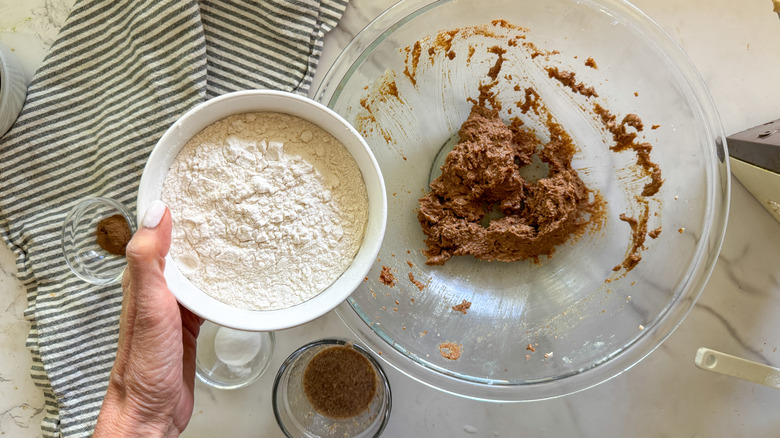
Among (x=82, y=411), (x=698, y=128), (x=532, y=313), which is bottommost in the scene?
(x=82, y=411)

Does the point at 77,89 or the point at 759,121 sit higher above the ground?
the point at 759,121

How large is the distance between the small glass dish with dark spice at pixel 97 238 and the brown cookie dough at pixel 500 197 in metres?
0.77

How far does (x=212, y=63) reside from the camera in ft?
4.69

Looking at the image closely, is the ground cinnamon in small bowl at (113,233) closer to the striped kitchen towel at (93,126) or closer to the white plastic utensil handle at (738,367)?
the striped kitchen towel at (93,126)

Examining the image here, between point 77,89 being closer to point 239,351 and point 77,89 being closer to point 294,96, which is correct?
point 294,96

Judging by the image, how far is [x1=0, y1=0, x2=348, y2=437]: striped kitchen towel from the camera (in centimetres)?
140

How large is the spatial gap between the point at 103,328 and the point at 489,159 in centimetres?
108

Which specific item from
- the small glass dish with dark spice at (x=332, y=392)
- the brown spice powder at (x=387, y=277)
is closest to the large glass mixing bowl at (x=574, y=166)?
the brown spice powder at (x=387, y=277)

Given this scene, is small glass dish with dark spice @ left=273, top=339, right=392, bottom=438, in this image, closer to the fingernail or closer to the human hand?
the human hand

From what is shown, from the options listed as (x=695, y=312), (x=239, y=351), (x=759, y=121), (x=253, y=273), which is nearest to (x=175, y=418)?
(x=239, y=351)

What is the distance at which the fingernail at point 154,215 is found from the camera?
1040 mm

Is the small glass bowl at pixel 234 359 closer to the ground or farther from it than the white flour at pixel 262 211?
closer to the ground

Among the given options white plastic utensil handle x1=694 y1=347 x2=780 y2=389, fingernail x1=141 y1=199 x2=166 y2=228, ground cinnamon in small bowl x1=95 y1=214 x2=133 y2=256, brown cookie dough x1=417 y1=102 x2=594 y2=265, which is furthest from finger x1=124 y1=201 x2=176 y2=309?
white plastic utensil handle x1=694 y1=347 x2=780 y2=389

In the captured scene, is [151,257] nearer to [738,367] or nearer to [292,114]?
[292,114]
